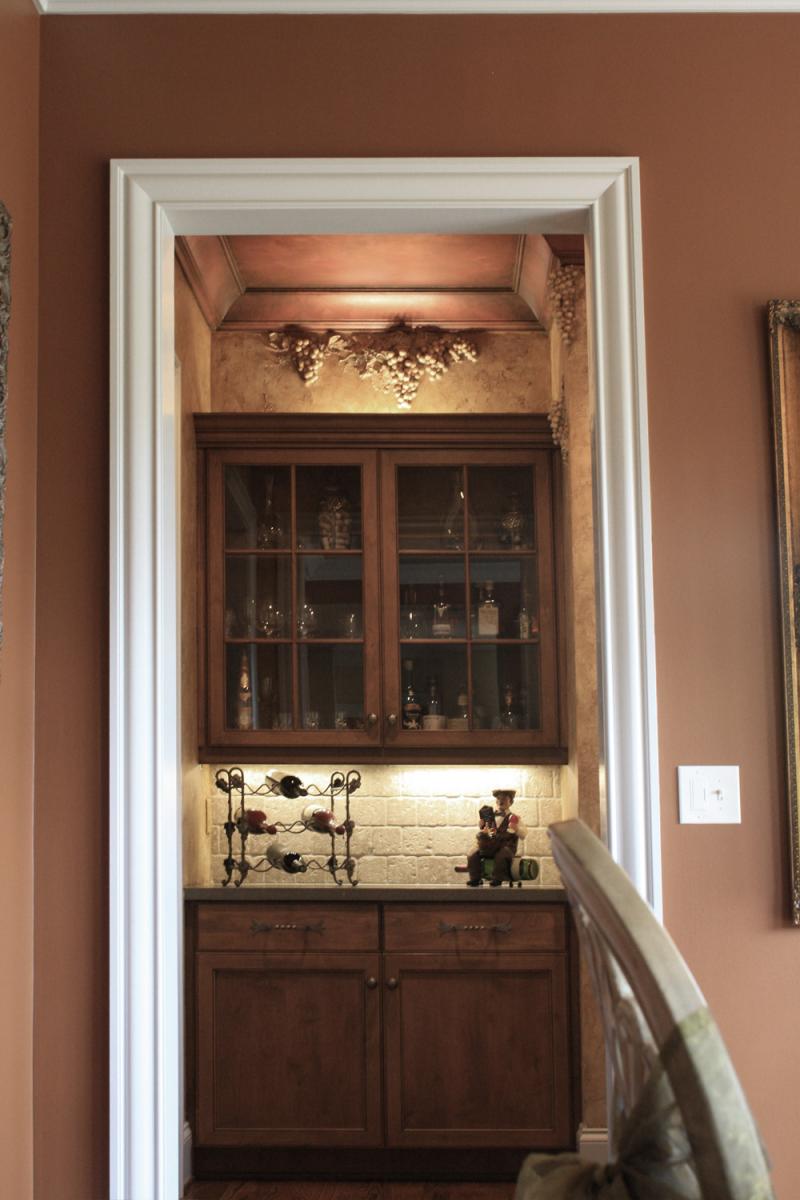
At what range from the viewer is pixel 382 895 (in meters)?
3.88

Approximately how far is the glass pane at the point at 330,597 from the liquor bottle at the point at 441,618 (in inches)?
10.8

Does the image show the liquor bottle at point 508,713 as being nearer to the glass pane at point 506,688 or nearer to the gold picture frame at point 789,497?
the glass pane at point 506,688

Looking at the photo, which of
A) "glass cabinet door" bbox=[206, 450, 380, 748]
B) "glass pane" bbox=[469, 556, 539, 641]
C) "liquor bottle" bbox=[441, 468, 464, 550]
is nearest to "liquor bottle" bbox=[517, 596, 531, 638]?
"glass pane" bbox=[469, 556, 539, 641]

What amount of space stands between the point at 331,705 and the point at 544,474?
1.13 metres

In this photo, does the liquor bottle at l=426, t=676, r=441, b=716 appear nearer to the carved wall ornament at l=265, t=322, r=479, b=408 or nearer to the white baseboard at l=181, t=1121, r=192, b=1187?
the carved wall ornament at l=265, t=322, r=479, b=408

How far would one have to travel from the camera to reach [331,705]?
439 cm

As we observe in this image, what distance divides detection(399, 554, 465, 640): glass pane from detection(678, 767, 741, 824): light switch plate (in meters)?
2.15

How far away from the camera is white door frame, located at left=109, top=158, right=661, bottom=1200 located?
7.55ft

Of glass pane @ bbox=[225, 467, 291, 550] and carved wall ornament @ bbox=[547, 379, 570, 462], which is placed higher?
carved wall ornament @ bbox=[547, 379, 570, 462]

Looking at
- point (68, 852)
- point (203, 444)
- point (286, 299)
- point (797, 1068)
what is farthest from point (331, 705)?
point (797, 1068)

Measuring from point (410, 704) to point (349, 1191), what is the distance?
5.21 feet

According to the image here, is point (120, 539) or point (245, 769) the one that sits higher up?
point (120, 539)

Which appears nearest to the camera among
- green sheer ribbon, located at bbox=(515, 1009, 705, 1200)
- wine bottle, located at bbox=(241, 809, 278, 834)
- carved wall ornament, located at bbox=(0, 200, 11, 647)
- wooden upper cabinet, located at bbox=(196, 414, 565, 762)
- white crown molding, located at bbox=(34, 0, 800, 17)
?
green sheer ribbon, located at bbox=(515, 1009, 705, 1200)

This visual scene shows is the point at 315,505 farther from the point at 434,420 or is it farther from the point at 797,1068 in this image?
the point at 797,1068
